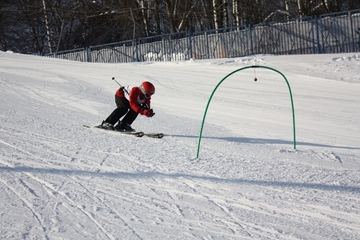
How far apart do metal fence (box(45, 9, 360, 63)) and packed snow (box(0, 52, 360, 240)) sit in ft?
22.1

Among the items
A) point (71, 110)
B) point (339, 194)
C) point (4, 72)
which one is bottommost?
point (339, 194)

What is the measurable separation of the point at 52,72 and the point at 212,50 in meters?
9.08

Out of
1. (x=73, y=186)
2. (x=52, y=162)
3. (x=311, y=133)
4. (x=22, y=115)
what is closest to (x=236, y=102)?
(x=311, y=133)

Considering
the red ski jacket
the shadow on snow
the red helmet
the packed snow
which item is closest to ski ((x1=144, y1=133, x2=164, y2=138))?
the packed snow

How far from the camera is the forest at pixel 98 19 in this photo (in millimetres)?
37656

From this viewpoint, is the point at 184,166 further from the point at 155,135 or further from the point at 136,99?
the point at 136,99

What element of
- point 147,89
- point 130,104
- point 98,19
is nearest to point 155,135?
point 130,104

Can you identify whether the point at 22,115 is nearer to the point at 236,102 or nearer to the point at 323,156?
the point at 236,102

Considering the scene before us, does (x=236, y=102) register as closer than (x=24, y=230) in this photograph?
No

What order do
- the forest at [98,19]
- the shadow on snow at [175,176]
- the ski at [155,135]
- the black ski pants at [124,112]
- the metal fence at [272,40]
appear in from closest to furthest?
the shadow on snow at [175,176] < the ski at [155,135] < the black ski pants at [124,112] < the metal fence at [272,40] < the forest at [98,19]

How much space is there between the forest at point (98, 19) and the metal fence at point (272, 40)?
31.0 feet

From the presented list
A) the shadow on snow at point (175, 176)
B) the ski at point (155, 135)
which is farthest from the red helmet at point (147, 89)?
the shadow on snow at point (175, 176)

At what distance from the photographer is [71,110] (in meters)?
13.6

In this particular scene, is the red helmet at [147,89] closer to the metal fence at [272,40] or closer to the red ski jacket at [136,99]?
the red ski jacket at [136,99]
